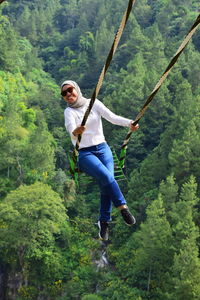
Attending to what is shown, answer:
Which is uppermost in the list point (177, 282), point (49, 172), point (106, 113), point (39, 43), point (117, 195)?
Result: point (106, 113)

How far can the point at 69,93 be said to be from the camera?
598 cm

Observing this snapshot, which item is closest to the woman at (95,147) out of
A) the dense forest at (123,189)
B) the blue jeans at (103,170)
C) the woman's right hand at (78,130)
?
the blue jeans at (103,170)

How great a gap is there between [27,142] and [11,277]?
10660mm

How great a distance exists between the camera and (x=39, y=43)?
271 feet

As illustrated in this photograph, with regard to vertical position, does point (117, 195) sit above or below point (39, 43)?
above

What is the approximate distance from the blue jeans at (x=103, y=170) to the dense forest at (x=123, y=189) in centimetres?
2012

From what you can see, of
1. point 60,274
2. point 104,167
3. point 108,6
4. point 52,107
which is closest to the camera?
point 104,167

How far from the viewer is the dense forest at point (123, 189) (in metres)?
28.6

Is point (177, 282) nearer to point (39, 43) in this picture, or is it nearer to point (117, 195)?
point (117, 195)

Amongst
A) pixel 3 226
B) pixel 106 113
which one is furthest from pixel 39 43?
pixel 106 113

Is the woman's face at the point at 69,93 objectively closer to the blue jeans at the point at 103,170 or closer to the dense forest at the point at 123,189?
the blue jeans at the point at 103,170

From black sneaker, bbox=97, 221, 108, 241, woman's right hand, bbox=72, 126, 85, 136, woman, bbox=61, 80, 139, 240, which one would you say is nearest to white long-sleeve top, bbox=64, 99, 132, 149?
woman, bbox=61, 80, 139, 240

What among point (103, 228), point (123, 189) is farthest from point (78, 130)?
point (123, 189)

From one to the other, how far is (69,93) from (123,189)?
33.8 metres
